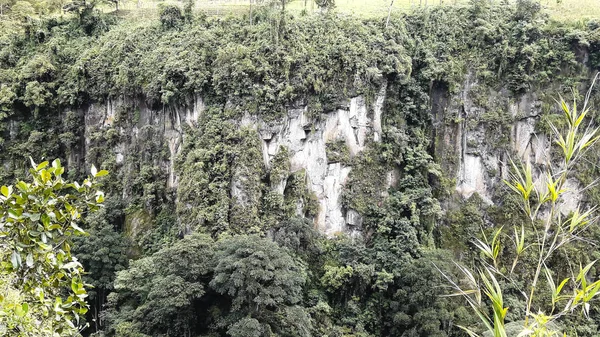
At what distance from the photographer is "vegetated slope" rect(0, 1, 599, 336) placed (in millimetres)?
17719

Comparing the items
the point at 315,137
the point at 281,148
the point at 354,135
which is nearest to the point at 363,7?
the point at 354,135

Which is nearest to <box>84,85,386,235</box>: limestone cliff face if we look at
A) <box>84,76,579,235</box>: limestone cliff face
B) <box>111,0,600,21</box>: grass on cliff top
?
<box>84,76,579,235</box>: limestone cliff face

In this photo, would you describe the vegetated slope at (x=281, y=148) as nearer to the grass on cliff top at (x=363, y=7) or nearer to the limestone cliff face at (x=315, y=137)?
the limestone cliff face at (x=315, y=137)

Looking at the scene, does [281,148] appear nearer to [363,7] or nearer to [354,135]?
[354,135]

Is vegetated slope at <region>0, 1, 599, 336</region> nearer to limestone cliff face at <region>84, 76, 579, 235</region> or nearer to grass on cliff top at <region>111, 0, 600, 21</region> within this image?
limestone cliff face at <region>84, 76, 579, 235</region>

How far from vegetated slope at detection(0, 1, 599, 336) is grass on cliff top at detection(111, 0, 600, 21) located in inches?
66.8

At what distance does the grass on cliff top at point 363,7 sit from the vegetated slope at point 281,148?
1696 mm

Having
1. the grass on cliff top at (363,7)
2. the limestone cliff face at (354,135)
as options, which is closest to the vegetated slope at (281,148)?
the limestone cliff face at (354,135)

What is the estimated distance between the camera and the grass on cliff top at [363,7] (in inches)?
982

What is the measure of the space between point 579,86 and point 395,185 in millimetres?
10352

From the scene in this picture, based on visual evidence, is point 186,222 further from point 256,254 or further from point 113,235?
point 256,254

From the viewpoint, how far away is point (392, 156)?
2312 cm

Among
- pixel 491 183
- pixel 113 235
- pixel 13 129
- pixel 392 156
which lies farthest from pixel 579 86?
pixel 13 129

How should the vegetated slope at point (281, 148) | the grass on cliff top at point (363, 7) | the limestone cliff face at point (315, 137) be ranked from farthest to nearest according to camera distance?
the grass on cliff top at point (363, 7) → the limestone cliff face at point (315, 137) → the vegetated slope at point (281, 148)
